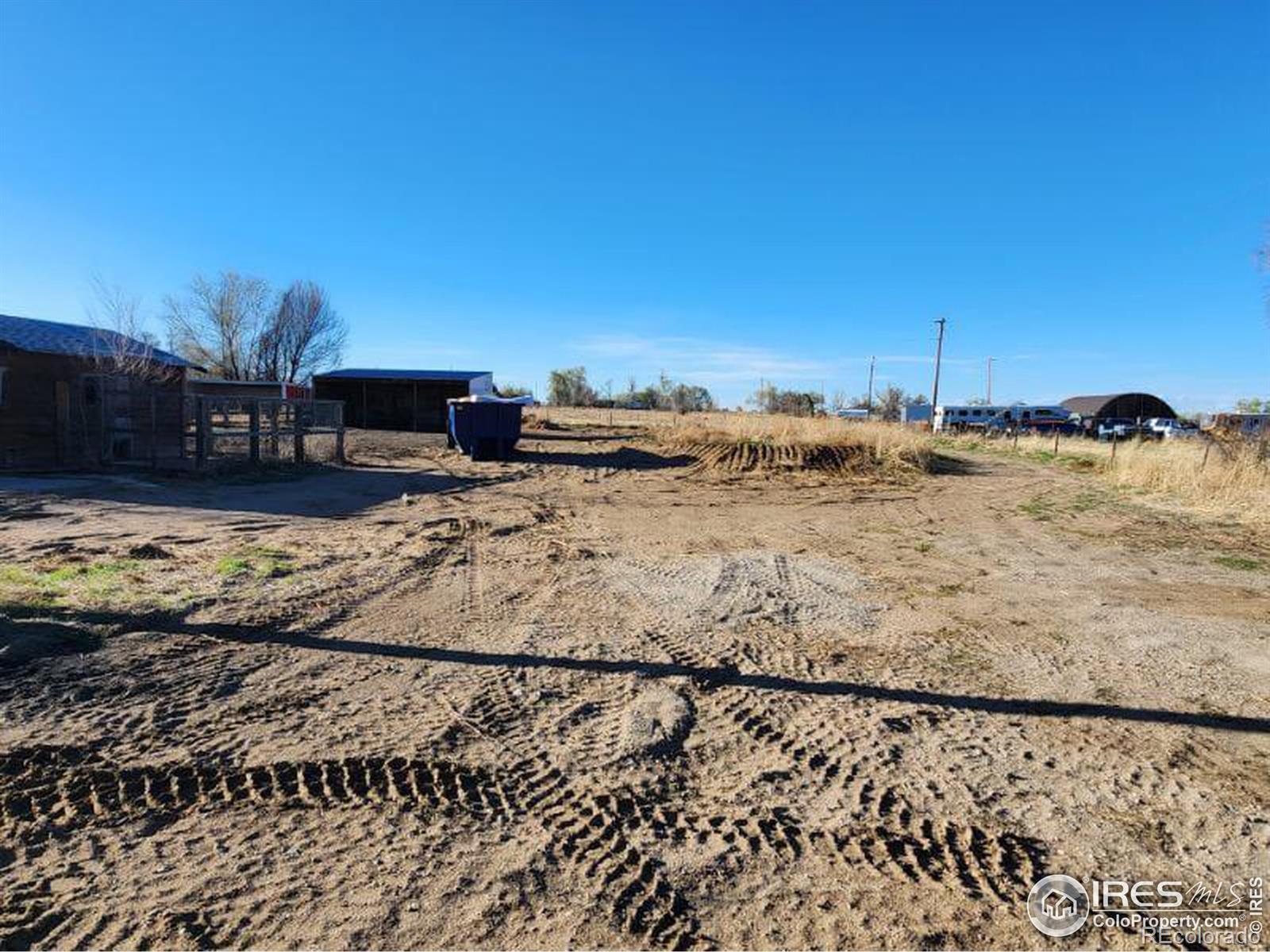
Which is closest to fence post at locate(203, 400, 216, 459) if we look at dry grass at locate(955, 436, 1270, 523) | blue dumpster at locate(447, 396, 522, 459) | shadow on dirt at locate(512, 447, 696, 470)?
blue dumpster at locate(447, 396, 522, 459)

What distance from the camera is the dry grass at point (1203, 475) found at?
13117mm

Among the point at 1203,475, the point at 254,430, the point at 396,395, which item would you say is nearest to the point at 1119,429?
the point at 1203,475

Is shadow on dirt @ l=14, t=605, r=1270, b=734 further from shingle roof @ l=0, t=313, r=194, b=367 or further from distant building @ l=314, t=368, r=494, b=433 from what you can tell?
distant building @ l=314, t=368, r=494, b=433

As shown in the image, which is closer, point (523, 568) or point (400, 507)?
point (523, 568)

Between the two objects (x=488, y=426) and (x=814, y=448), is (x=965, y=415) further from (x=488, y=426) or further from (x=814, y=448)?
(x=488, y=426)

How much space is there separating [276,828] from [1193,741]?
4.94 meters

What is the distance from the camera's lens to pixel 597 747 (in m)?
3.78

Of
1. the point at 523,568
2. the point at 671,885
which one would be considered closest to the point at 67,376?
the point at 523,568

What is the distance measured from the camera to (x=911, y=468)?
2180 centimetres

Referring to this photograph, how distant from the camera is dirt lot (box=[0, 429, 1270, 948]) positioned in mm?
2598

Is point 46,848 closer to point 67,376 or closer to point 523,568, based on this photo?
point 523,568

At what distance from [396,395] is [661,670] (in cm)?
3893

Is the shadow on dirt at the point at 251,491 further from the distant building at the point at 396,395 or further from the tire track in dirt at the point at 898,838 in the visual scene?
the distant building at the point at 396,395

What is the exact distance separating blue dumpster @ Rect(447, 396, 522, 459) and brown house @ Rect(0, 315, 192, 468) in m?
8.19
